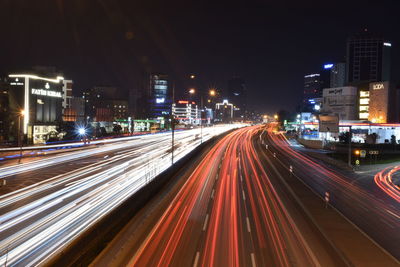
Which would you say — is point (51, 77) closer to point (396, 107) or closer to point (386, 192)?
point (386, 192)

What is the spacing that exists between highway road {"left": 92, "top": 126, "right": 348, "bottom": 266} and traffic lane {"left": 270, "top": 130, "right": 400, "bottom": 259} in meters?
3.11

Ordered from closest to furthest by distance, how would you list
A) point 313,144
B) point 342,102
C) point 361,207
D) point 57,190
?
point 361,207, point 57,190, point 313,144, point 342,102

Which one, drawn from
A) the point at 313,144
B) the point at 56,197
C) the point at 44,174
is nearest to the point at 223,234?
the point at 56,197

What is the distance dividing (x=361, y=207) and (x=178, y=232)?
47.7ft

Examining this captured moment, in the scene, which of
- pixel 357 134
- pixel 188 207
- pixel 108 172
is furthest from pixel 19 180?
pixel 357 134

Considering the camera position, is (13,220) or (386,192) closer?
(13,220)

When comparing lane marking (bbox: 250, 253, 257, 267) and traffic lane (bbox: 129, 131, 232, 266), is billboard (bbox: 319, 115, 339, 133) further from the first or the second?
lane marking (bbox: 250, 253, 257, 267)

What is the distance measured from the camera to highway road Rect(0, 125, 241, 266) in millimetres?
14719

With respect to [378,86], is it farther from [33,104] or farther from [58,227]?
[58,227]

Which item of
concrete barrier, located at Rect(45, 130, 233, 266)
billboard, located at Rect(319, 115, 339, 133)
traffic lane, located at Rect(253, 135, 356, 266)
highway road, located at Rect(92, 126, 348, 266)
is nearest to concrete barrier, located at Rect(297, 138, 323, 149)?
billboard, located at Rect(319, 115, 339, 133)

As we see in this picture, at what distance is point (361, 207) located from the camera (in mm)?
23797

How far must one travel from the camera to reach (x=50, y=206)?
20.4m

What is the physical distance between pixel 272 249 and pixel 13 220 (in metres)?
13.7

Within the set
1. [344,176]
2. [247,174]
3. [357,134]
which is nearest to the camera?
[247,174]
